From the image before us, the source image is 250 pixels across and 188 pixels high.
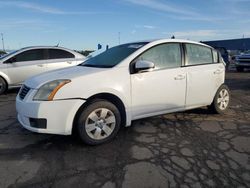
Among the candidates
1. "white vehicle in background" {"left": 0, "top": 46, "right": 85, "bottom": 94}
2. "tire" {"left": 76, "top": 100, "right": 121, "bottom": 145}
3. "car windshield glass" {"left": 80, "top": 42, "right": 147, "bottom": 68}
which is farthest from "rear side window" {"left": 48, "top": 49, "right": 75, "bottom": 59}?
"tire" {"left": 76, "top": 100, "right": 121, "bottom": 145}

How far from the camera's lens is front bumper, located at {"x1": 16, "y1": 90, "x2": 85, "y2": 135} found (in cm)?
374

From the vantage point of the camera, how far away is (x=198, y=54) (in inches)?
210

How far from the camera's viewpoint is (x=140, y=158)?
3629mm

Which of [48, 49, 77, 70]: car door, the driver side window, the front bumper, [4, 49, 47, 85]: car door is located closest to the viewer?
the front bumper

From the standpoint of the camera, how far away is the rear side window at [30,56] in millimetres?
9031

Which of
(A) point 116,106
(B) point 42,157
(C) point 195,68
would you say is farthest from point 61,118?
(C) point 195,68

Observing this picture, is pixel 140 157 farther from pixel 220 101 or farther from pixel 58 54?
pixel 58 54

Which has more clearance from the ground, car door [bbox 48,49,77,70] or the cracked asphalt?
car door [bbox 48,49,77,70]

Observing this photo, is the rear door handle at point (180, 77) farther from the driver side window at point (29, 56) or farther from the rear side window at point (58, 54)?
the driver side window at point (29, 56)

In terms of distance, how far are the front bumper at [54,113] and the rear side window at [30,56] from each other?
5.72m

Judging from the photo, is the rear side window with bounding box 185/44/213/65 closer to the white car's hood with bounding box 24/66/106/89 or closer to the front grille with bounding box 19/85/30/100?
the white car's hood with bounding box 24/66/106/89

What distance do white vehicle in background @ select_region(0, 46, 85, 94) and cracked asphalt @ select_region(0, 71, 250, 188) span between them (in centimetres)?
387

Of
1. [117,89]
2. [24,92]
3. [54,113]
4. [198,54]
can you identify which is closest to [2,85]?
[24,92]

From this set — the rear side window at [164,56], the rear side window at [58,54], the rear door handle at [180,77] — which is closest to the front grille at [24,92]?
the rear side window at [164,56]
